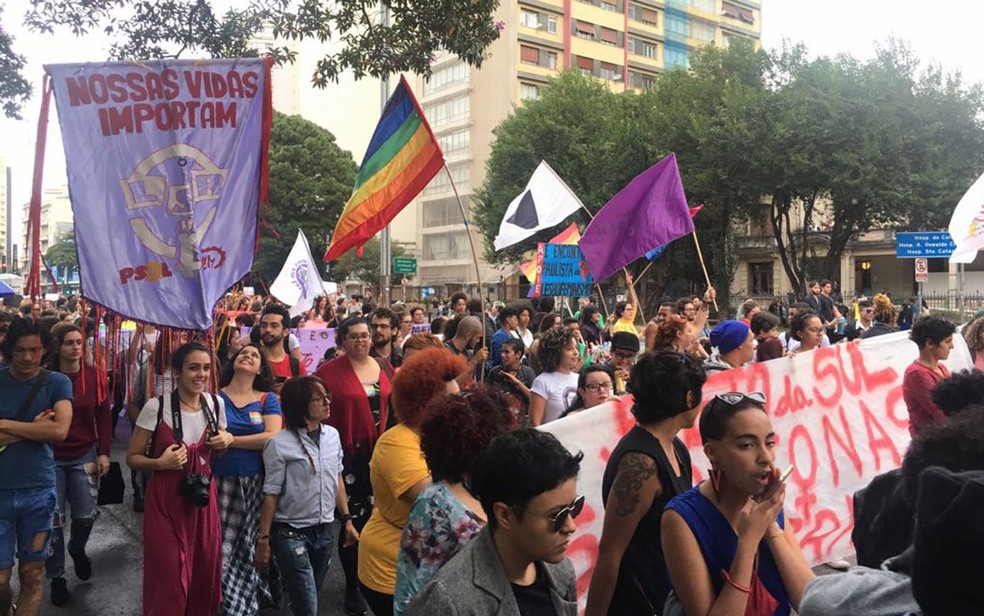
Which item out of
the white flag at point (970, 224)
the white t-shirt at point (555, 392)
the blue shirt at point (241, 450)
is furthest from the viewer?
the white flag at point (970, 224)

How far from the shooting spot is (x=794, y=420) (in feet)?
18.0

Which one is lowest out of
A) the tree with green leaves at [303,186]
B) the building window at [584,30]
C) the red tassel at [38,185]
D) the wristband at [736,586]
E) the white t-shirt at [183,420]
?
the wristband at [736,586]

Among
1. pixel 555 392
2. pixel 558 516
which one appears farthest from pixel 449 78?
pixel 558 516

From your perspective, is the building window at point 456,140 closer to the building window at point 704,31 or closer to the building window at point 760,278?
the building window at point 704,31

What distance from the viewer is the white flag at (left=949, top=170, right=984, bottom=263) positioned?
9.23m

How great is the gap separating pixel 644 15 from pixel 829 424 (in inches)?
2255

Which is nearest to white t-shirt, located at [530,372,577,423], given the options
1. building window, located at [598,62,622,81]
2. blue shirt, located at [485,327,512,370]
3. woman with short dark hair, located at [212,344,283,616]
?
woman with short dark hair, located at [212,344,283,616]

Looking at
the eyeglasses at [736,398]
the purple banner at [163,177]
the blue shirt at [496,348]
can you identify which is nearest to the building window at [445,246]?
the blue shirt at [496,348]

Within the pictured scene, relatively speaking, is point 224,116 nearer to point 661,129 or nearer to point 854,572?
point 854,572

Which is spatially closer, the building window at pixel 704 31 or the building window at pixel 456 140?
the building window at pixel 456 140

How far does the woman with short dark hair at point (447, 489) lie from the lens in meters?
2.59

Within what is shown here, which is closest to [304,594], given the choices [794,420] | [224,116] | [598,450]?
[598,450]

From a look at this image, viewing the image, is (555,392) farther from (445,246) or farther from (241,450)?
(445,246)

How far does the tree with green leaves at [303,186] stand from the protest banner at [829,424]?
4076 centimetres
